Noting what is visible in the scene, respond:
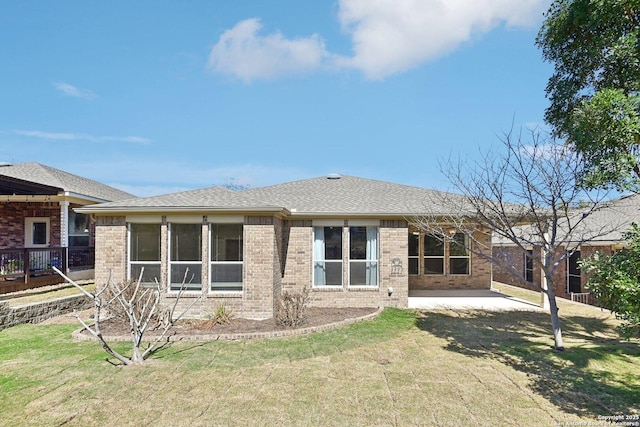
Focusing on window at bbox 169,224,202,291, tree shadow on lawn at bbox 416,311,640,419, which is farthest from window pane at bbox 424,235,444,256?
window at bbox 169,224,202,291

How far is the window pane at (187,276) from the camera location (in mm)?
10312

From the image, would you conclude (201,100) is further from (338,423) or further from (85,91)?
(338,423)

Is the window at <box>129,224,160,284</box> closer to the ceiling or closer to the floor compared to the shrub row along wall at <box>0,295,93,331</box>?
closer to the ceiling

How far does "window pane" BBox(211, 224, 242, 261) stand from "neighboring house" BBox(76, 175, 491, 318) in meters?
0.03

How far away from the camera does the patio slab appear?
11711mm

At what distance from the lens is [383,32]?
1388 centimetres

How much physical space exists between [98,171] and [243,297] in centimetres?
3555

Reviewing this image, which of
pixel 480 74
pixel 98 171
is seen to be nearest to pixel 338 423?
pixel 480 74

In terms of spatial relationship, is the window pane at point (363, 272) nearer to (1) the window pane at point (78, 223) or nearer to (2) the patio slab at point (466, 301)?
(2) the patio slab at point (466, 301)

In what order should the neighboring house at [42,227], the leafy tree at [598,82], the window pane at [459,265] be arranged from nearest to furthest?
the leafy tree at [598,82] < the neighboring house at [42,227] < the window pane at [459,265]

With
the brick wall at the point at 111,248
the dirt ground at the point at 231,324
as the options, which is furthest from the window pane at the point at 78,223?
the brick wall at the point at 111,248

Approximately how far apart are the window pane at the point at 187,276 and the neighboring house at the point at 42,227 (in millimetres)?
6211

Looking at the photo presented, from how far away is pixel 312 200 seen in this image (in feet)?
41.8

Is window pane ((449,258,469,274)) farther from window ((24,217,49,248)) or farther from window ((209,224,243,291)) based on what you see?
window ((24,217,49,248))
